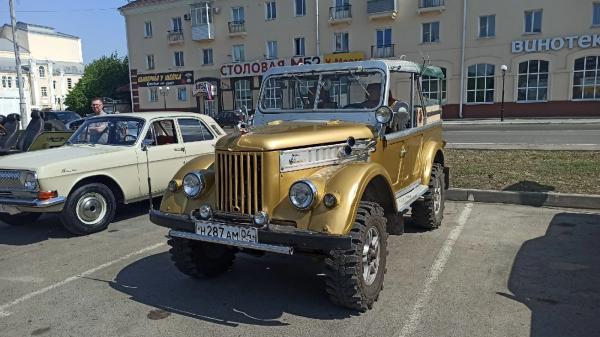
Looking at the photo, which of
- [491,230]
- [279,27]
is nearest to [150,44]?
[279,27]

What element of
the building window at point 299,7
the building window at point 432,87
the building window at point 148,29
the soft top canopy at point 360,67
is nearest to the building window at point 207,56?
the building window at point 148,29

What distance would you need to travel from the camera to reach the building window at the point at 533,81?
99.0 feet

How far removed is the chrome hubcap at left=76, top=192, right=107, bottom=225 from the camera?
663 centimetres

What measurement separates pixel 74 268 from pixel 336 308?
10.2 ft

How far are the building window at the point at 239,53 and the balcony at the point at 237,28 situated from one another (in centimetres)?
107

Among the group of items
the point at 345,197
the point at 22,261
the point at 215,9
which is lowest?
the point at 22,261

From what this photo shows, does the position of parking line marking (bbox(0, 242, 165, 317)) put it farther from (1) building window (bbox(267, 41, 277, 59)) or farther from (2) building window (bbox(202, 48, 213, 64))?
(2) building window (bbox(202, 48, 213, 64))

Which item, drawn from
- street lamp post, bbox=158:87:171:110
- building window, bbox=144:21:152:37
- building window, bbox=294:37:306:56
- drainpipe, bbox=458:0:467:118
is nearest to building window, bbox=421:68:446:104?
drainpipe, bbox=458:0:467:118

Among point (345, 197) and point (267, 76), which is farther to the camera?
point (267, 76)

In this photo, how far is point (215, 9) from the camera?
137 ft

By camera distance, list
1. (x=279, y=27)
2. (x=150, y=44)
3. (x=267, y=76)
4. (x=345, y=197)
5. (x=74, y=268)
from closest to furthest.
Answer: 1. (x=345, y=197)
2. (x=74, y=268)
3. (x=267, y=76)
4. (x=279, y=27)
5. (x=150, y=44)

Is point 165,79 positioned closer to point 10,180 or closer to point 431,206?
point 10,180

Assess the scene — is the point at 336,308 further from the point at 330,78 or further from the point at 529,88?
the point at 529,88

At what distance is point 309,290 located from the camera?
453cm
